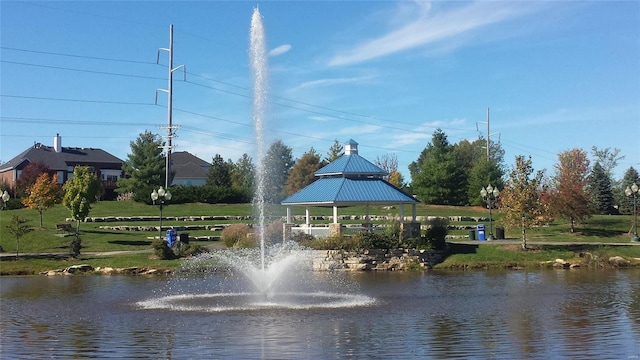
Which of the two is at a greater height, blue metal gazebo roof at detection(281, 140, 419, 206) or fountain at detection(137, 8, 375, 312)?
blue metal gazebo roof at detection(281, 140, 419, 206)

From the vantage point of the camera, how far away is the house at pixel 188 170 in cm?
9512

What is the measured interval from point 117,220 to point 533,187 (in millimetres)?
30849

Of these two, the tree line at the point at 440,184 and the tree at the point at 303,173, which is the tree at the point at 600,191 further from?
the tree at the point at 303,173

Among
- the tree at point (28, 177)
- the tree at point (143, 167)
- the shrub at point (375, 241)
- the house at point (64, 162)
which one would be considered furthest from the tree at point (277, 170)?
the shrub at point (375, 241)

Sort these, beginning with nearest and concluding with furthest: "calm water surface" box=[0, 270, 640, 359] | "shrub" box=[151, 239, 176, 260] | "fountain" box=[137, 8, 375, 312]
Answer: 1. "calm water surface" box=[0, 270, 640, 359]
2. "fountain" box=[137, 8, 375, 312]
3. "shrub" box=[151, 239, 176, 260]

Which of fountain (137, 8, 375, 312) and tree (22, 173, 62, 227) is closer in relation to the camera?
fountain (137, 8, 375, 312)

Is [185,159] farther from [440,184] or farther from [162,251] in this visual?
[162,251]

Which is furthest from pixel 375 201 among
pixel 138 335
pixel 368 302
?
pixel 138 335

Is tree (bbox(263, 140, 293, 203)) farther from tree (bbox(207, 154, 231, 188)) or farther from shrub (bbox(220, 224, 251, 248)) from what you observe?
shrub (bbox(220, 224, 251, 248))

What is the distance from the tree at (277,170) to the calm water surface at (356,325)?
50.5 meters

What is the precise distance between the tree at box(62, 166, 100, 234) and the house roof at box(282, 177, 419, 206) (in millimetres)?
12200

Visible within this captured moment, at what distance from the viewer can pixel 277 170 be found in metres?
94.1

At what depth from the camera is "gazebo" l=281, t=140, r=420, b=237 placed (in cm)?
3756

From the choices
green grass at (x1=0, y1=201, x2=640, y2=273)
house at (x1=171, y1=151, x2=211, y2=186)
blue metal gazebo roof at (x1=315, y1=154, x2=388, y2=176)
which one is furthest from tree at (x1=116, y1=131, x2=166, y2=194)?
blue metal gazebo roof at (x1=315, y1=154, x2=388, y2=176)
